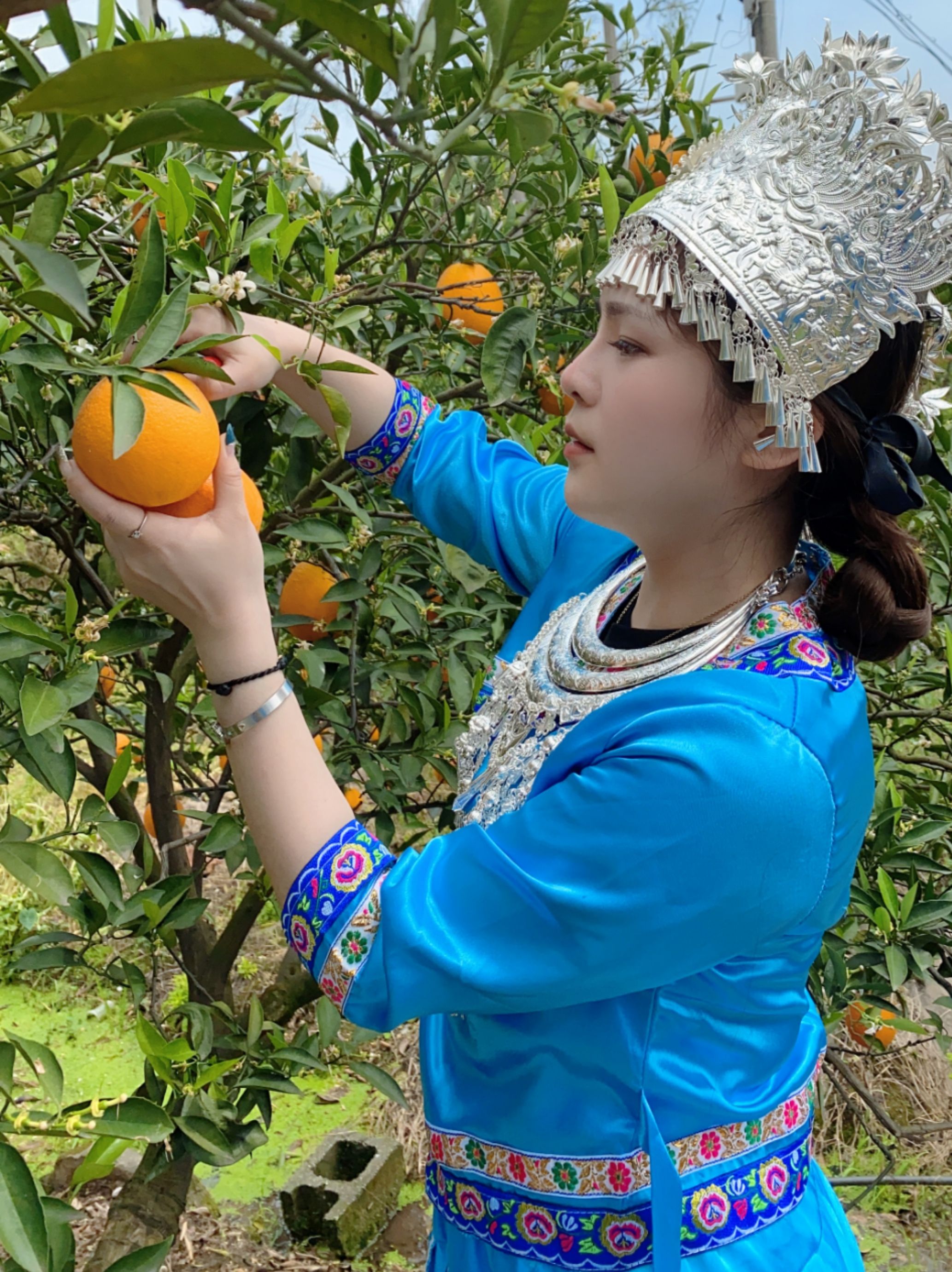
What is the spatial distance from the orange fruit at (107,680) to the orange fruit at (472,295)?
0.66m

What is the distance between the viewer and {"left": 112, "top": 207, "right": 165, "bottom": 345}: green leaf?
0.73m

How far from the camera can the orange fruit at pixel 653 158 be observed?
5.44 ft

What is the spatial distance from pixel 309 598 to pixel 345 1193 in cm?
137

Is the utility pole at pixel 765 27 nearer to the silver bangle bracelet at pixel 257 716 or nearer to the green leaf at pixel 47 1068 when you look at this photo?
the silver bangle bracelet at pixel 257 716

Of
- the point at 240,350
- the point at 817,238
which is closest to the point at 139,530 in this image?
the point at 240,350

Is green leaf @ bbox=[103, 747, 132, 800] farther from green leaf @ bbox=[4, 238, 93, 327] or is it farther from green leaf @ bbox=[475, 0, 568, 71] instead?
green leaf @ bbox=[475, 0, 568, 71]

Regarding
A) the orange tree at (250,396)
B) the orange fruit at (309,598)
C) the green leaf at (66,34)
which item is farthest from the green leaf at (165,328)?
the orange fruit at (309,598)

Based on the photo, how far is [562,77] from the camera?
165 cm

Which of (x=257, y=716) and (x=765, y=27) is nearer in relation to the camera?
(x=257, y=716)

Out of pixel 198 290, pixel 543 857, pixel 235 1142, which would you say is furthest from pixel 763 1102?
pixel 198 290

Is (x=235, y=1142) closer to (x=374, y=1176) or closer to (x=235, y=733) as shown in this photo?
(x=235, y=733)

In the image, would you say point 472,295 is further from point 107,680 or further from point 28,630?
point 28,630

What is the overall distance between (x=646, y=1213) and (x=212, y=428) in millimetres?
735

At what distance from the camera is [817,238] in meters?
0.92
